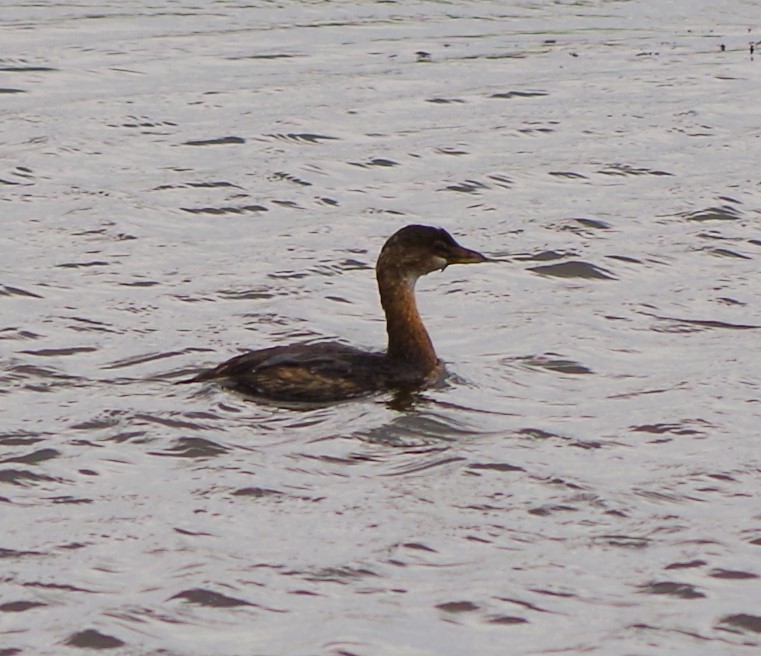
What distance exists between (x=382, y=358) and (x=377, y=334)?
43.4 inches

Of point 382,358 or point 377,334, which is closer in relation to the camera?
point 382,358

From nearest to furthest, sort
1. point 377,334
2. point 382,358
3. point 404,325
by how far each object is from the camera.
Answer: point 382,358
point 404,325
point 377,334

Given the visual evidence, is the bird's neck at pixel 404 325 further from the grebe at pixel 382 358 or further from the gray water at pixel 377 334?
the gray water at pixel 377 334

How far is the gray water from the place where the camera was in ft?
26.2

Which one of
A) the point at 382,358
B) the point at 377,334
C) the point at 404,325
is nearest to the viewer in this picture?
the point at 382,358

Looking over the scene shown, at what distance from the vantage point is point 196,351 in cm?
1170

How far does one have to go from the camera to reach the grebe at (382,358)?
1076 centimetres

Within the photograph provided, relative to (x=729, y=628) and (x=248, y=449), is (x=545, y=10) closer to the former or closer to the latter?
(x=248, y=449)

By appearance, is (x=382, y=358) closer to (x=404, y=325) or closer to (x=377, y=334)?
(x=404, y=325)

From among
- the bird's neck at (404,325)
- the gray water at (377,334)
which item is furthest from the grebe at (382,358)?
the gray water at (377,334)

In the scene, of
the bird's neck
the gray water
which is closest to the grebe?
the bird's neck

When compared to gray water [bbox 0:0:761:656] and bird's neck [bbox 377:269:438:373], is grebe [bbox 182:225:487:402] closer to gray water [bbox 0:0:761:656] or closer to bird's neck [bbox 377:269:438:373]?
bird's neck [bbox 377:269:438:373]

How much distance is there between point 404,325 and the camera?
11.4m

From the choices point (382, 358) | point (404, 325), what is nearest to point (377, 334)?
point (404, 325)
